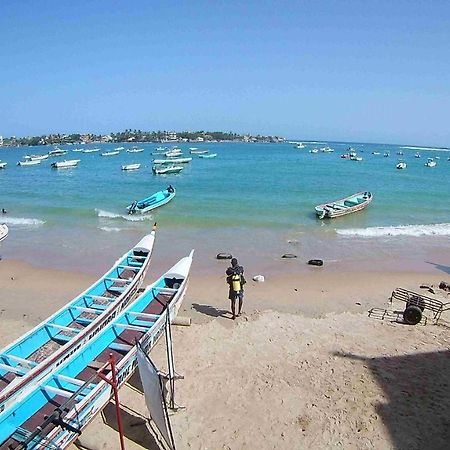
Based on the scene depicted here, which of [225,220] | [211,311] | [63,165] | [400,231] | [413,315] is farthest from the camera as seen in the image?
[63,165]

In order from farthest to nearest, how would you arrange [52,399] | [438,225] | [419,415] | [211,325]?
[438,225] → [211,325] → [419,415] → [52,399]

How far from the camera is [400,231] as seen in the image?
1000 inches

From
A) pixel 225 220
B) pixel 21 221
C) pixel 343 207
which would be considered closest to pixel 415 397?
pixel 225 220

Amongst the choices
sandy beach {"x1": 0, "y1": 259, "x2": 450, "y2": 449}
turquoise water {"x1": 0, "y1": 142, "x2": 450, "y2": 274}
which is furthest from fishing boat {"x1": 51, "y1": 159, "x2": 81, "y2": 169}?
sandy beach {"x1": 0, "y1": 259, "x2": 450, "y2": 449}

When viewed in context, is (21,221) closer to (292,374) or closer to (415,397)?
(292,374)

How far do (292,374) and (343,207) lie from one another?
2350 cm

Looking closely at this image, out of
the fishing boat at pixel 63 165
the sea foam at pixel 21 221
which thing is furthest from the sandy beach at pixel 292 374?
the fishing boat at pixel 63 165

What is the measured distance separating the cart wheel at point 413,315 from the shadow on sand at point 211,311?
5.61 metres

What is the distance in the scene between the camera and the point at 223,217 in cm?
2886

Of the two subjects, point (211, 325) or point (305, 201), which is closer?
point (211, 325)

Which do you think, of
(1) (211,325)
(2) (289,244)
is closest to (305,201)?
(2) (289,244)

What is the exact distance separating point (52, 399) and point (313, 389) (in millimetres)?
5567

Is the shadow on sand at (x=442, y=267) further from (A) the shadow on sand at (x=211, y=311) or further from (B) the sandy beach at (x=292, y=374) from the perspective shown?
(A) the shadow on sand at (x=211, y=311)

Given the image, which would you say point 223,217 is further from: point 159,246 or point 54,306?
point 54,306
